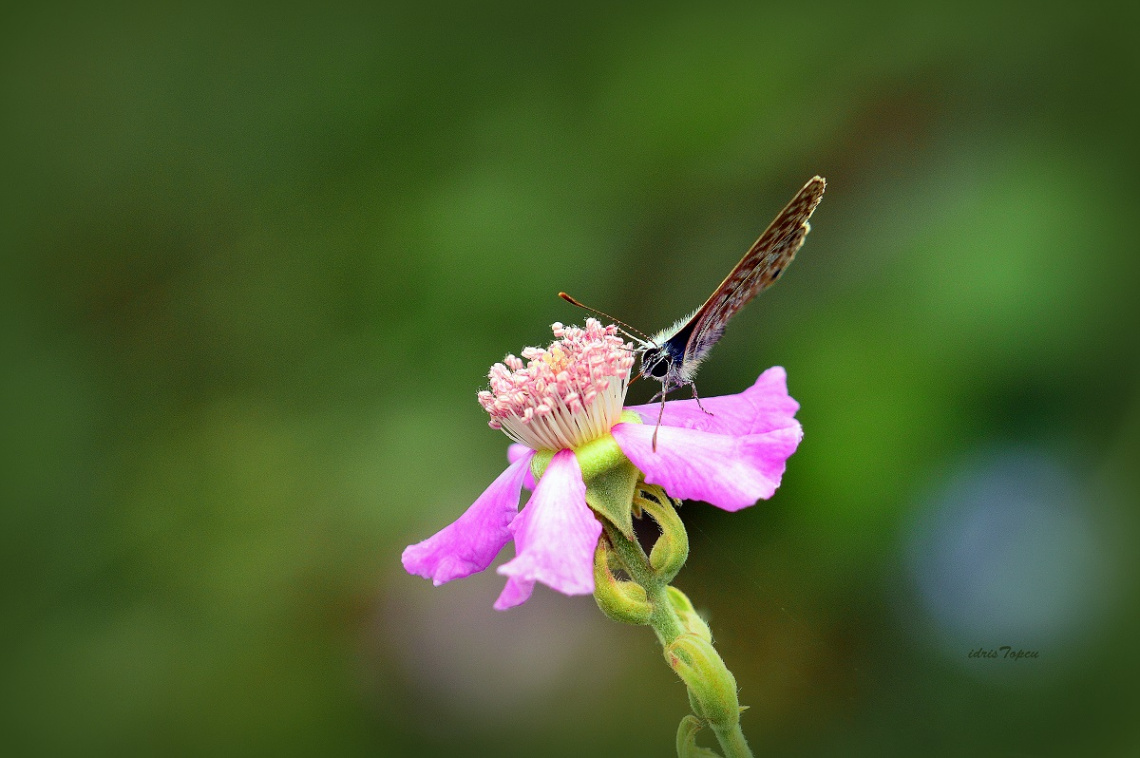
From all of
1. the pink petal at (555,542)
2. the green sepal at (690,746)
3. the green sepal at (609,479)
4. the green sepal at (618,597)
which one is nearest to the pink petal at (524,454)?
the green sepal at (609,479)

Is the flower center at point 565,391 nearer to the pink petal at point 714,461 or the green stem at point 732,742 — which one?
the pink petal at point 714,461

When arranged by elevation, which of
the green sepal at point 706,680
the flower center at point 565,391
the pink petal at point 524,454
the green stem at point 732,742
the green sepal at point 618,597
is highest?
the flower center at point 565,391

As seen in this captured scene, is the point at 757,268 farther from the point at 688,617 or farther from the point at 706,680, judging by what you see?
the point at 706,680

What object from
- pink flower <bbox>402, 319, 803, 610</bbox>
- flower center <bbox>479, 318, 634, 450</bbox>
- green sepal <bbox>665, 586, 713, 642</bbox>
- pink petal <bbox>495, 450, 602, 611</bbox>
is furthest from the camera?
flower center <bbox>479, 318, 634, 450</bbox>

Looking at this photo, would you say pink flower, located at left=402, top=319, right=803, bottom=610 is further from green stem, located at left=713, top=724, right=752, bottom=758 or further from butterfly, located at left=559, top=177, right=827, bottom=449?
green stem, located at left=713, top=724, right=752, bottom=758

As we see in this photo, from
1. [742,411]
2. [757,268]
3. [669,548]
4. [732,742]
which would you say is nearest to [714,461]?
[669,548]

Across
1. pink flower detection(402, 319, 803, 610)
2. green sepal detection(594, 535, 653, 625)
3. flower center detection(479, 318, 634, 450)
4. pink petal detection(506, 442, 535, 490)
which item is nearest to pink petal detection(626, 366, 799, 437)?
pink flower detection(402, 319, 803, 610)
